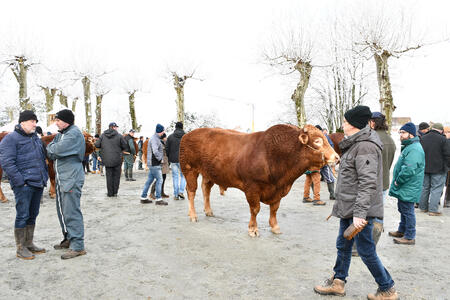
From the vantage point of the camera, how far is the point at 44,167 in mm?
4660

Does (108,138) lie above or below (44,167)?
above

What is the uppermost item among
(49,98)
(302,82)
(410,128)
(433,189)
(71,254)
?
(49,98)

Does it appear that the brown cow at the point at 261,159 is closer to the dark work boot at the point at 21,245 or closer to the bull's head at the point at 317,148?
the bull's head at the point at 317,148

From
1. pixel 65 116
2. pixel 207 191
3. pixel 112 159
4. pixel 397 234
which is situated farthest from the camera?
pixel 112 159

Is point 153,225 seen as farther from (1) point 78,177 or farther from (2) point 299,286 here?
(2) point 299,286

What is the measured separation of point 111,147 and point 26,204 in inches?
189

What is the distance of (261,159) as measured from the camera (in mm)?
5480

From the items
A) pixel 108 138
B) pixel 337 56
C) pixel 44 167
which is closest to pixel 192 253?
pixel 44 167

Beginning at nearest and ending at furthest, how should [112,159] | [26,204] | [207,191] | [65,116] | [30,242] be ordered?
[26,204], [65,116], [30,242], [207,191], [112,159]

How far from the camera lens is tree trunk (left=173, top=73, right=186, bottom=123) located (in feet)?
69.9

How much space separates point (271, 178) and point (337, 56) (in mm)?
18729

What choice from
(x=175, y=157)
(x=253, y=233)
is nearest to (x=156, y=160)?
(x=175, y=157)

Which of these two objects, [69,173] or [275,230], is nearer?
[69,173]

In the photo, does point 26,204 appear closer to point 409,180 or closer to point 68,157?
point 68,157
